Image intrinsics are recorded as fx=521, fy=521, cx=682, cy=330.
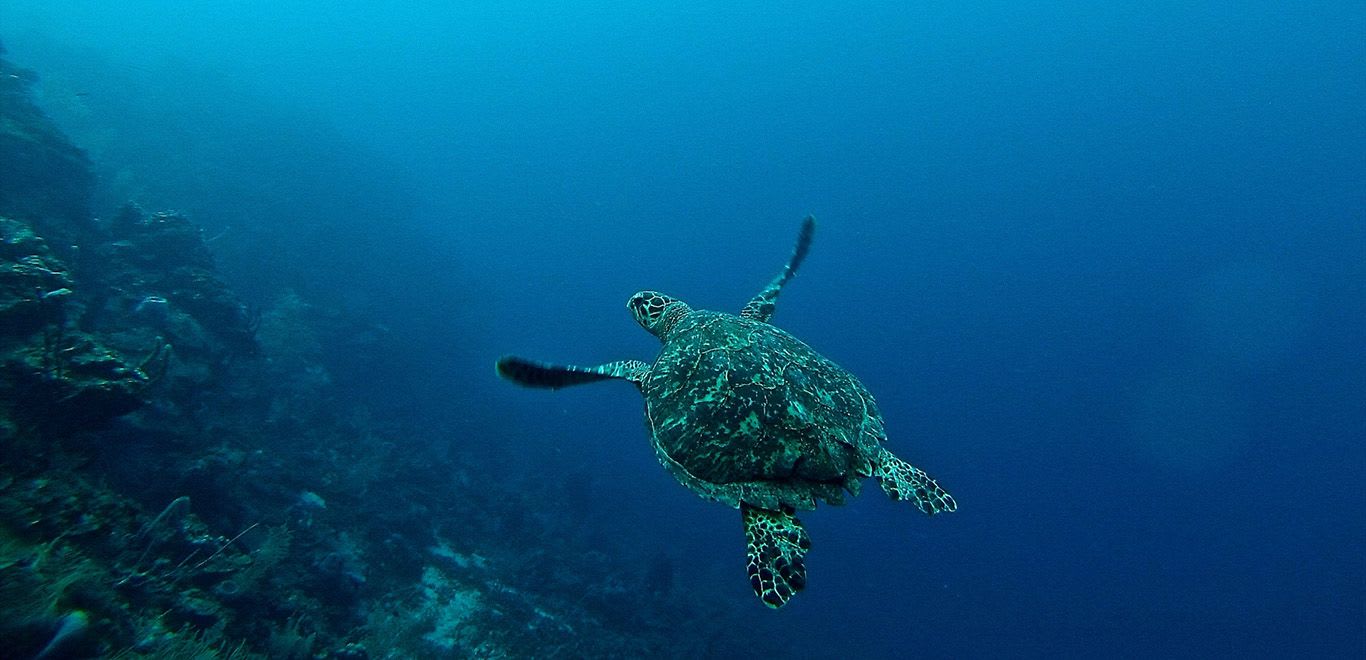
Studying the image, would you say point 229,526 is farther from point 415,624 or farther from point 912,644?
point 912,644

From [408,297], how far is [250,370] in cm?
1360

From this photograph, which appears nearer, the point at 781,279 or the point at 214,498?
the point at 781,279

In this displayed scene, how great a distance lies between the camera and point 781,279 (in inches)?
230

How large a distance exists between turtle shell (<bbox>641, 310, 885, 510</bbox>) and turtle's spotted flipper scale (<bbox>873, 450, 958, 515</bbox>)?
0.22 metres

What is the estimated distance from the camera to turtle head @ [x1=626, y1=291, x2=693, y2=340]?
17.9 feet

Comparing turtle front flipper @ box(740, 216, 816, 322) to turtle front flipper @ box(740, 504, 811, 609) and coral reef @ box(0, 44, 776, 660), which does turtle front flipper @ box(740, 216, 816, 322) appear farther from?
coral reef @ box(0, 44, 776, 660)

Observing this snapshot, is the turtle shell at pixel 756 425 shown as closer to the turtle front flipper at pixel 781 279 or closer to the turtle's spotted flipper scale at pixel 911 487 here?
the turtle's spotted flipper scale at pixel 911 487

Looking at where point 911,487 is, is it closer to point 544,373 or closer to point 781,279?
point 781,279

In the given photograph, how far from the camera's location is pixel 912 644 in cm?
2223

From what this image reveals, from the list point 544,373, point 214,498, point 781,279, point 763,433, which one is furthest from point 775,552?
point 214,498

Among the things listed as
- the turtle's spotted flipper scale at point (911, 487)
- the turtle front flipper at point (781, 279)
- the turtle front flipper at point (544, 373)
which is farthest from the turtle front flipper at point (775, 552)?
the turtle front flipper at point (781, 279)

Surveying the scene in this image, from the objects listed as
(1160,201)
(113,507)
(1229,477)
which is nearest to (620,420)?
(113,507)

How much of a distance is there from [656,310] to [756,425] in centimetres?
259

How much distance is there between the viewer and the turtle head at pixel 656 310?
215 inches
